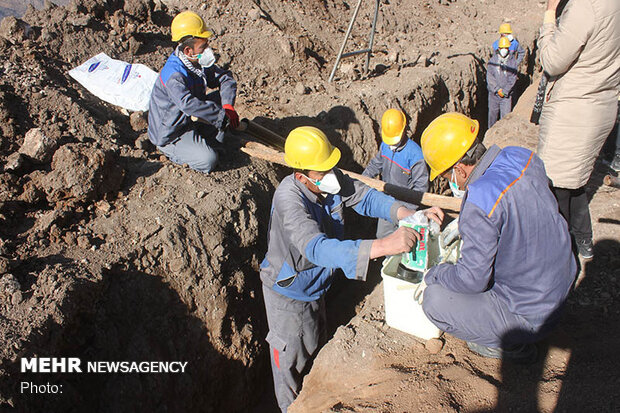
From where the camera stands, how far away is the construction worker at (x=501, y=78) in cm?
836

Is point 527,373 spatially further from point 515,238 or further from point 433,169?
point 433,169

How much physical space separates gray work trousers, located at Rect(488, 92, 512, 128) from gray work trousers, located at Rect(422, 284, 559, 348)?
7.03 meters

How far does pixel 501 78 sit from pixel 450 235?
262 inches

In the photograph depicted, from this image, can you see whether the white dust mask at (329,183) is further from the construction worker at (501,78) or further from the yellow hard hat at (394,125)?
the construction worker at (501,78)

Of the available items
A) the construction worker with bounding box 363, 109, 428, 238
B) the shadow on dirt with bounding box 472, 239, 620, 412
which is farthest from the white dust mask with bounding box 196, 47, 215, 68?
the shadow on dirt with bounding box 472, 239, 620, 412

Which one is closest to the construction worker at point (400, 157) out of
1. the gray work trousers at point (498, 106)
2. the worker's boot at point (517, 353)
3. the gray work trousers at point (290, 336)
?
the gray work trousers at point (290, 336)

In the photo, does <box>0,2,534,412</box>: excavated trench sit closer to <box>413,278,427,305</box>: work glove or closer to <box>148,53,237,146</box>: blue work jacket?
<box>148,53,237,146</box>: blue work jacket

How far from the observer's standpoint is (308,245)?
264 centimetres

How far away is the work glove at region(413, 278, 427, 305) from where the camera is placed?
2.99 m

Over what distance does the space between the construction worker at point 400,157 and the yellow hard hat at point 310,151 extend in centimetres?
172

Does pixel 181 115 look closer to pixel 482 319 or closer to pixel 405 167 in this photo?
pixel 405 167

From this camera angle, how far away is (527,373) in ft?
9.30

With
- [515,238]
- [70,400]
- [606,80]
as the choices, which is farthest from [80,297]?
[606,80]

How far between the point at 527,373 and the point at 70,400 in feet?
10.2
